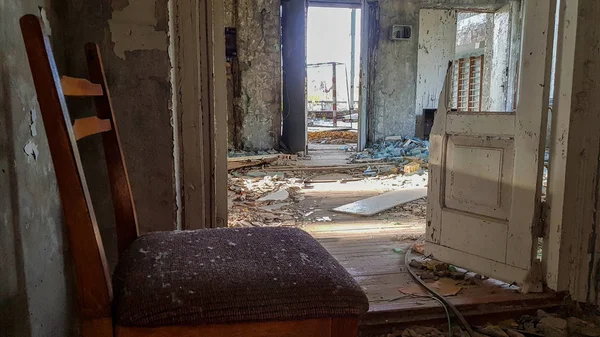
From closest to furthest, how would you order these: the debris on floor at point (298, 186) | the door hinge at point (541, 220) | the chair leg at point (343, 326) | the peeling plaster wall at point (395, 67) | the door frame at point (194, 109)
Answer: the chair leg at point (343, 326)
the door frame at point (194, 109)
the door hinge at point (541, 220)
the debris on floor at point (298, 186)
the peeling plaster wall at point (395, 67)

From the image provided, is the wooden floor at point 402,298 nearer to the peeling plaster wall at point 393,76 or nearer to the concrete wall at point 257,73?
the concrete wall at point 257,73

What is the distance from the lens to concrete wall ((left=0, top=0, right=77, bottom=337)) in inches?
36.5

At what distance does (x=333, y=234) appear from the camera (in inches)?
121

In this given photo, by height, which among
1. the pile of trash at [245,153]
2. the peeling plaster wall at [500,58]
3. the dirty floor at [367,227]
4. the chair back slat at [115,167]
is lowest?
the dirty floor at [367,227]

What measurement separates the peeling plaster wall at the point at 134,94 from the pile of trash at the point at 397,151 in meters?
5.13

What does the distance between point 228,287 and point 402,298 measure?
1321 millimetres

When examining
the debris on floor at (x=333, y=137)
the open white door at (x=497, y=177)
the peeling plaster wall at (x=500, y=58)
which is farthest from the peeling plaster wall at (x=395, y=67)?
the open white door at (x=497, y=177)

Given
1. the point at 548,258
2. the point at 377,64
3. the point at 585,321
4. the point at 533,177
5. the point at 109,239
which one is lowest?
→ the point at 585,321

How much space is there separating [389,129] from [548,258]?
575cm

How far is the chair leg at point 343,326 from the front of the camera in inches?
36.5

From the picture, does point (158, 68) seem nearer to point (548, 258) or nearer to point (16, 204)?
point (16, 204)

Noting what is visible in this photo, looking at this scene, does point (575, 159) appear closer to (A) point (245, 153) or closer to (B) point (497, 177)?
(B) point (497, 177)

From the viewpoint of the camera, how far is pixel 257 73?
6980 millimetres

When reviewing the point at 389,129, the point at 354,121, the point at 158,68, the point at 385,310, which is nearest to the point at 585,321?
the point at 385,310
